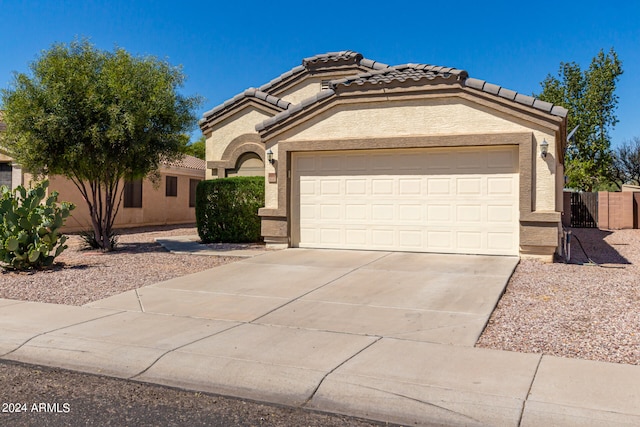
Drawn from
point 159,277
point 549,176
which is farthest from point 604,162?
point 159,277

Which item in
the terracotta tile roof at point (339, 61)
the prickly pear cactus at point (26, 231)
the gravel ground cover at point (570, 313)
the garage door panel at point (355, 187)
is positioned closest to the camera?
the gravel ground cover at point (570, 313)

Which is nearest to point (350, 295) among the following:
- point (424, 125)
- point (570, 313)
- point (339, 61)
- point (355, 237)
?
point (570, 313)

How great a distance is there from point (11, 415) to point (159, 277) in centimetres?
573

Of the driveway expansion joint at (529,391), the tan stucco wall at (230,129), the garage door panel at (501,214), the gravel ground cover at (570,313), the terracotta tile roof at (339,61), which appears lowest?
the driveway expansion joint at (529,391)

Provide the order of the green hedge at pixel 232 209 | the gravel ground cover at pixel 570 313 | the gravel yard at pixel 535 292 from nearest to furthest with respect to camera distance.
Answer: the gravel ground cover at pixel 570 313 → the gravel yard at pixel 535 292 → the green hedge at pixel 232 209

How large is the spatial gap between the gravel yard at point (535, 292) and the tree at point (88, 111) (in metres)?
2.41

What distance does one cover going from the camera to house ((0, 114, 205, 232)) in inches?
770

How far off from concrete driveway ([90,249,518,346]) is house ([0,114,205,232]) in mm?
9960

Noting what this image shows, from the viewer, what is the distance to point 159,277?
385 inches

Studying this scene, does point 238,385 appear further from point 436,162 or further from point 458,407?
point 436,162

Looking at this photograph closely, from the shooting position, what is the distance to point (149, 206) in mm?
24516

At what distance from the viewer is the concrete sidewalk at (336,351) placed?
416cm

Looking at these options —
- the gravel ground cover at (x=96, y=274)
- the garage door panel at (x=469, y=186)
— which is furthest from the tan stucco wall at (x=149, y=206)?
the garage door panel at (x=469, y=186)

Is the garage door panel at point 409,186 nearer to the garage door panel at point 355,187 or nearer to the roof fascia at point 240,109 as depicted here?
the garage door panel at point 355,187
